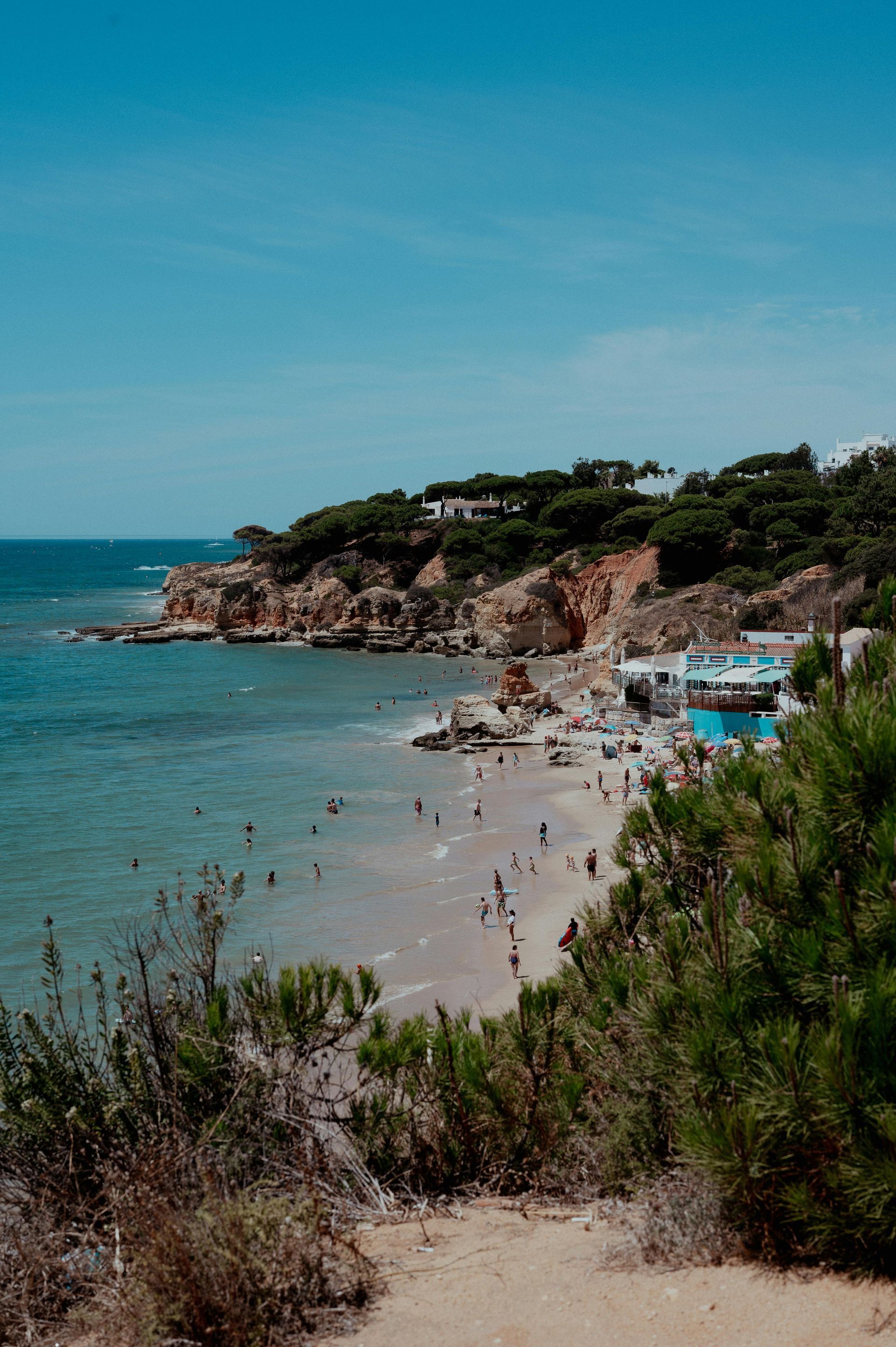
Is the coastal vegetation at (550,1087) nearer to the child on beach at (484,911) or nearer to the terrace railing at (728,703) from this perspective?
the child on beach at (484,911)

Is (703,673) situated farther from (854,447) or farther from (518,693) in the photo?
(854,447)

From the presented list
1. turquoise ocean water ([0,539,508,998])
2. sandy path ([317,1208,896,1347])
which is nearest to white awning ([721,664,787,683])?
turquoise ocean water ([0,539,508,998])

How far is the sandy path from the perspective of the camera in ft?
12.8

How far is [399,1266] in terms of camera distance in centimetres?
476

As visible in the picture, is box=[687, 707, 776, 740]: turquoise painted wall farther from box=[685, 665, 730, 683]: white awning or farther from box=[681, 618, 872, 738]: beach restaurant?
box=[685, 665, 730, 683]: white awning

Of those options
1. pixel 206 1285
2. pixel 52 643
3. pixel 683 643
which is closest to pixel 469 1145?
pixel 206 1285

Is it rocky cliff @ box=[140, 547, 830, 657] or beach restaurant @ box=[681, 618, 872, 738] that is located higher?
rocky cliff @ box=[140, 547, 830, 657]

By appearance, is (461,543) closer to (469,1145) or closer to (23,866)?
(23,866)

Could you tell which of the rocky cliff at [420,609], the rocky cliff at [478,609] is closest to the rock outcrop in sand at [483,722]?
the rocky cliff at [478,609]

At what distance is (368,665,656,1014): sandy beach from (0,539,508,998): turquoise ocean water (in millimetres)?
731

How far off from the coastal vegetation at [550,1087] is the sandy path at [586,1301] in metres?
0.17

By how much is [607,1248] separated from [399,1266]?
103 centimetres

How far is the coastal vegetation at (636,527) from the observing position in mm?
52594

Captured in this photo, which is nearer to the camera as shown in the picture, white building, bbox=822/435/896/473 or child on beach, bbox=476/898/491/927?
child on beach, bbox=476/898/491/927
